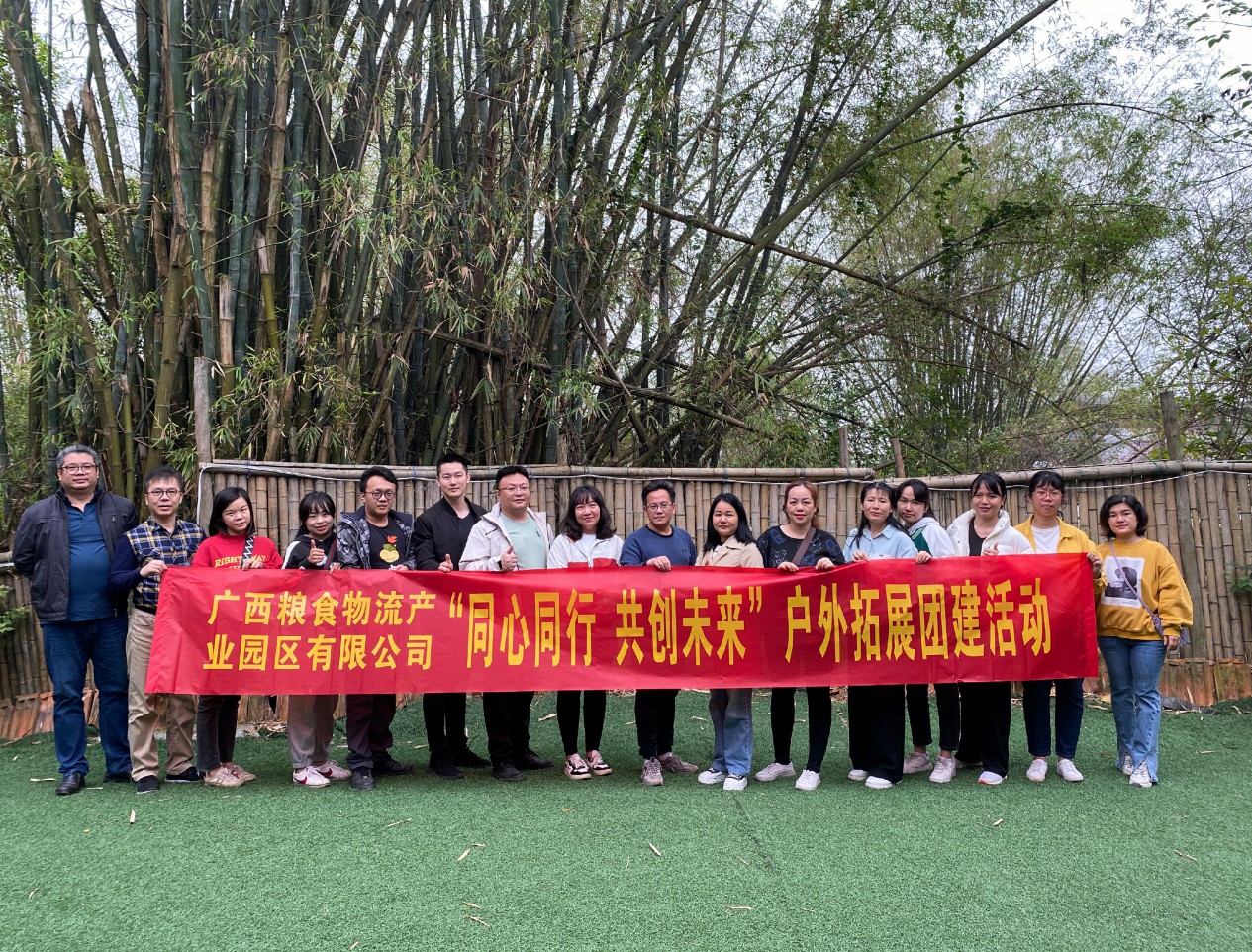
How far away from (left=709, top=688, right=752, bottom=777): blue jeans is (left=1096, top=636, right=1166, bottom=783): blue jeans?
129 centimetres

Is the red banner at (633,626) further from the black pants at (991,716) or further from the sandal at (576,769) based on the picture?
the sandal at (576,769)

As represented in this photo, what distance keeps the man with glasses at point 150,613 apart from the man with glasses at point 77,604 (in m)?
0.06

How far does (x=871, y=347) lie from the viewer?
621cm

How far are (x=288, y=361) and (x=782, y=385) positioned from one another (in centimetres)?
276

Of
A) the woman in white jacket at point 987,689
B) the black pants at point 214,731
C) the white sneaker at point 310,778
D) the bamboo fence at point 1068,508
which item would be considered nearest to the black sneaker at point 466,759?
the white sneaker at point 310,778

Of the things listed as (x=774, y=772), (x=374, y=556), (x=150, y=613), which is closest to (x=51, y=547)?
(x=150, y=613)

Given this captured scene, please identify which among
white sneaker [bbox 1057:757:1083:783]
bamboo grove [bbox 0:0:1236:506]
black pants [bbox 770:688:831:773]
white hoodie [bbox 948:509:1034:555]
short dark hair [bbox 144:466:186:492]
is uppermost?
bamboo grove [bbox 0:0:1236:506]

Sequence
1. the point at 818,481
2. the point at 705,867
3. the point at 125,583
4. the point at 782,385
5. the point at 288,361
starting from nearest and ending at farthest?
1. the point at 705,867
2. the point at 125,583
3. the point at 288,361
4. the point at 818,481
5. the point at 782,385

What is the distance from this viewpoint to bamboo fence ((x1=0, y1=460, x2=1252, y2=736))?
4.42m

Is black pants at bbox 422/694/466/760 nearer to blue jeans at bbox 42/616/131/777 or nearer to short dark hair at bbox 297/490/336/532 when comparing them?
short dark hair at bbox 297/490/336/532

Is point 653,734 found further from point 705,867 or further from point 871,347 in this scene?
point 871,347

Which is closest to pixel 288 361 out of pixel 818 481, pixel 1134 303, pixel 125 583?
pixel 125 583

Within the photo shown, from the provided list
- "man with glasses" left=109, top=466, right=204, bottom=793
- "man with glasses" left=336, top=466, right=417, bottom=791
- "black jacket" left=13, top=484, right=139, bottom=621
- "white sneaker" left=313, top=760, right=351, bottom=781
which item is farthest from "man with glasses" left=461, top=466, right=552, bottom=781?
"black jacket" left=13, top=484, right=139, bottom=621

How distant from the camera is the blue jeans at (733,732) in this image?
342 centimetres
